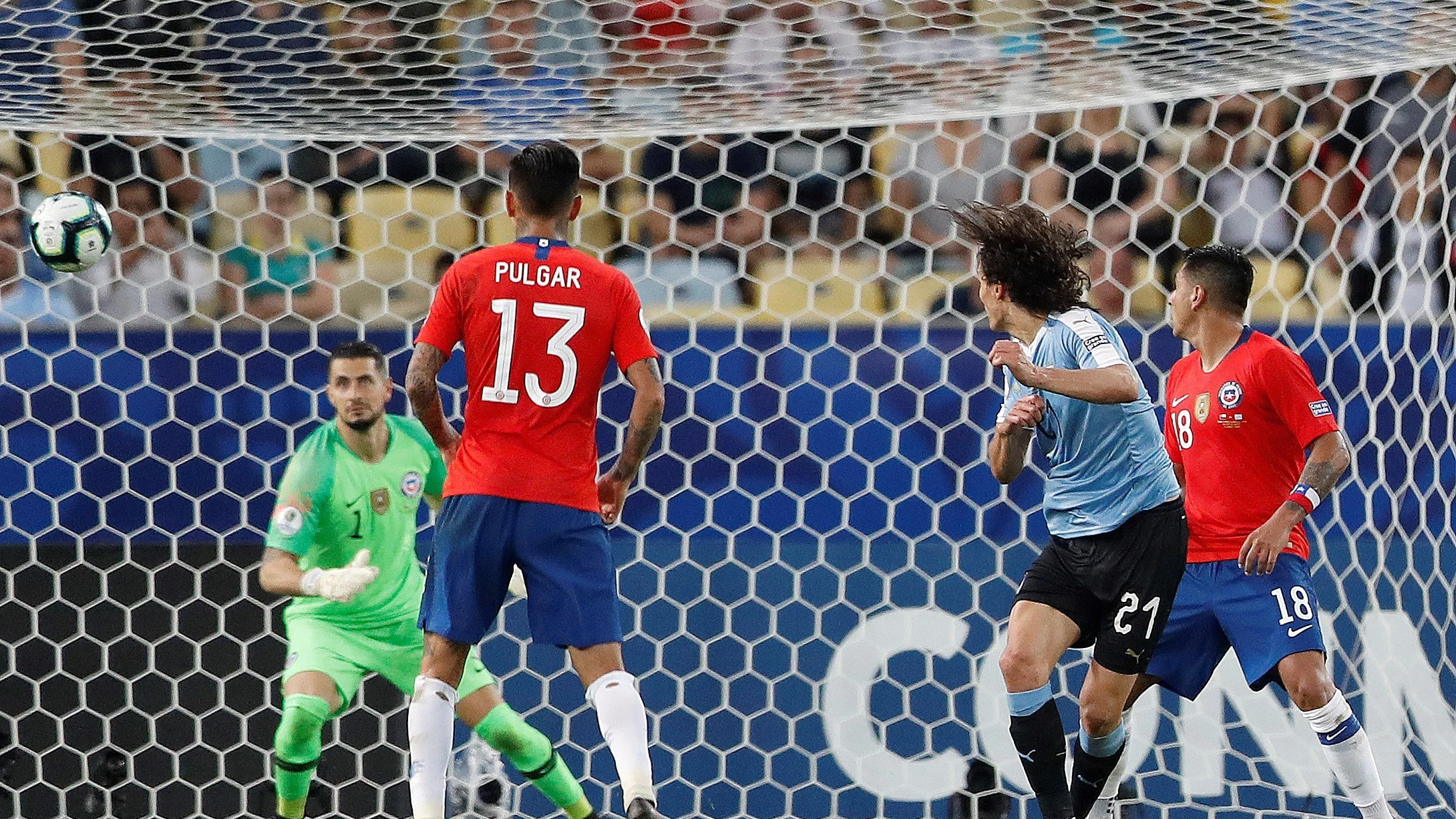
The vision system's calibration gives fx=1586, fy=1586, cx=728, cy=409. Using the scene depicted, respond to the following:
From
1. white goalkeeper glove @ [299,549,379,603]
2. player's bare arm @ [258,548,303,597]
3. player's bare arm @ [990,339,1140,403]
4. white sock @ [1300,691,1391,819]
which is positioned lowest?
player's bare arm @ [258,548,303,597]

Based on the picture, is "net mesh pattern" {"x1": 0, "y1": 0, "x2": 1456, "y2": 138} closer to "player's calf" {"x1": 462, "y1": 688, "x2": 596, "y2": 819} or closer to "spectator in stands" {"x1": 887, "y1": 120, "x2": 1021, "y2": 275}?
"spectator in stands" {"x1": 887, "y1": 120, "x2": 1021, "y2": 275}

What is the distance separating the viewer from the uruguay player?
12.1 feet

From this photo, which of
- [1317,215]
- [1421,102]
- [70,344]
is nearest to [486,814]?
[70,344]

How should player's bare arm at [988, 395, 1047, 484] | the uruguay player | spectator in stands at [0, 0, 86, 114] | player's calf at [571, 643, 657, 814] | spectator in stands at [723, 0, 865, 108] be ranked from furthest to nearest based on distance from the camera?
spectator in stands at [723, 0, 865, 108], spectator in stands at [0, 0, 86, 114], the uruguay player, player's bare arm at [988, 395, 1047, 484], player's calf at [571, 643, 657, 814]

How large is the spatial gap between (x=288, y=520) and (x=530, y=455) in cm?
129

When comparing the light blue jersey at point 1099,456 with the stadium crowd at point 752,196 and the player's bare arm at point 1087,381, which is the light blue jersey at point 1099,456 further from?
the stadium crowd at point 752,196

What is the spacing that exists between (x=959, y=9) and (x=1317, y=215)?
1.90 meters

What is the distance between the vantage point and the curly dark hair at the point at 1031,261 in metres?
3.71

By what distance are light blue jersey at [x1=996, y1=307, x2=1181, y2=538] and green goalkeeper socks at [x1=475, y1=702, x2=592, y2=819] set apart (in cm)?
148

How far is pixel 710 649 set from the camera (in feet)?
16.6

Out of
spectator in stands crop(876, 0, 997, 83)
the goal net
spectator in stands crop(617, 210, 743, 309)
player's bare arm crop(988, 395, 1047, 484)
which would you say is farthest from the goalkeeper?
spectator in stands crop(876, 0, 997, 83)

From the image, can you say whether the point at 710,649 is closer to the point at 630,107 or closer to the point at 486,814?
the point at 486,814

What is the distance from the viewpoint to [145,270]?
5.21 m

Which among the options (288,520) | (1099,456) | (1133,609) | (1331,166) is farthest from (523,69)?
(1331,166)
